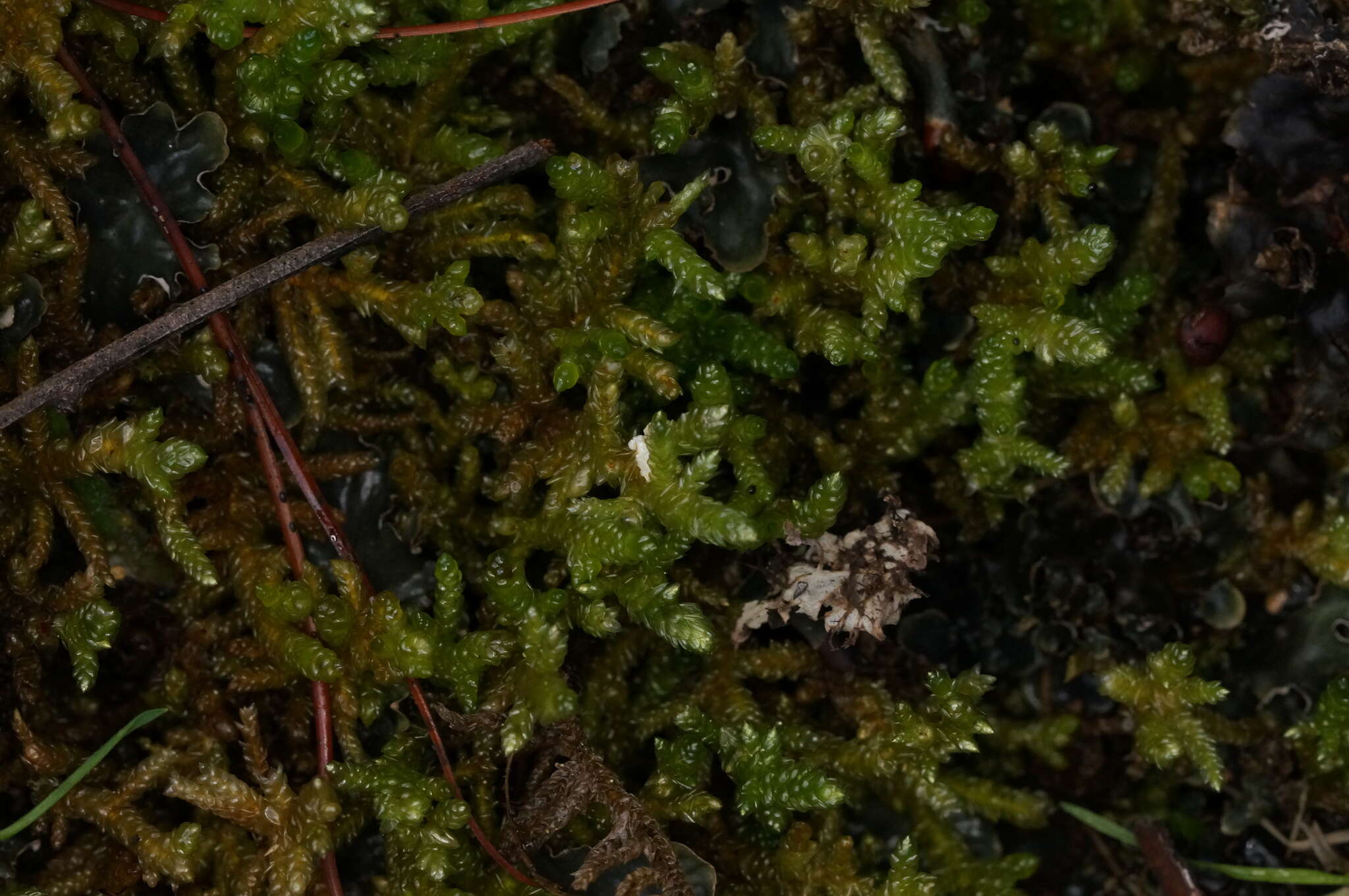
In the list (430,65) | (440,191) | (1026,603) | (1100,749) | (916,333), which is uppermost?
(430,65)

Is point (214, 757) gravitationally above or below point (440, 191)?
below

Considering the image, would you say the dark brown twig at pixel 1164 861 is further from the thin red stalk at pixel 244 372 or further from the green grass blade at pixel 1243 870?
the thin red stalk at pixel 244 372

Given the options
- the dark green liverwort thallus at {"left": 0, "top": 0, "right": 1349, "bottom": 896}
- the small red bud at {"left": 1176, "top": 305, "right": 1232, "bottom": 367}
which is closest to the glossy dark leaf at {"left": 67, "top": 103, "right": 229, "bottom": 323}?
the dark green liverwort thallus at {"left": 0, "top": 0, "right": 1349, "bottom": 896}

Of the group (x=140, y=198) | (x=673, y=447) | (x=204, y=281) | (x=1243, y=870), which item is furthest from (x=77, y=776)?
(x=1243, y=870)

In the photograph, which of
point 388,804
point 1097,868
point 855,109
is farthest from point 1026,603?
point 388,804

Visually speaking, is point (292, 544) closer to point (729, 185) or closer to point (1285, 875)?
point (729, 185)

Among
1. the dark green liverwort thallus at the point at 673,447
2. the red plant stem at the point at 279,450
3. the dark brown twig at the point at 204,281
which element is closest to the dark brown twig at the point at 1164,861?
the dark green liverwort thallus at the point at 673,447

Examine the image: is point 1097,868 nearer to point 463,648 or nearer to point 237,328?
point 463,648

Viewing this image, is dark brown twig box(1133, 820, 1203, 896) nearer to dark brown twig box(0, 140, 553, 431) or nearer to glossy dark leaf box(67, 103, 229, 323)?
dark brown twig box(0, 140, 553, 431)
